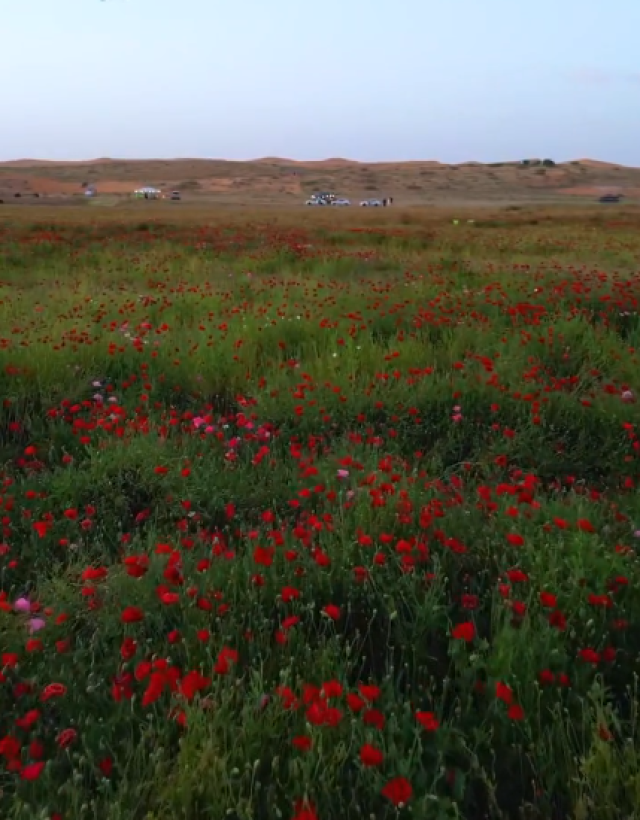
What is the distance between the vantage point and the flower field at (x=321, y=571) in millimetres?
1869

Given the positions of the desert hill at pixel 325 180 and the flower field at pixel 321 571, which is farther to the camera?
the desert hill at pixel 325 180

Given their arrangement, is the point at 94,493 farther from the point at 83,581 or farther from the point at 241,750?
the point at 241,750

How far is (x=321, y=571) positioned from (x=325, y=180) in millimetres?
109246

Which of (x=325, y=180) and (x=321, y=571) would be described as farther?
(x=325, y=180)

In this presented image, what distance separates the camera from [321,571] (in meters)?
2.74

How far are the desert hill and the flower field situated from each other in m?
71.5

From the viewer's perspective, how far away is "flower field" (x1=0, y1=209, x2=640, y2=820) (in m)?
1.87

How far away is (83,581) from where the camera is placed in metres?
2.92

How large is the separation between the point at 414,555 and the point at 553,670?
30.4 inches

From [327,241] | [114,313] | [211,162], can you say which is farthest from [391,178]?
[114,313]

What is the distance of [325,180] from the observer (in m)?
106

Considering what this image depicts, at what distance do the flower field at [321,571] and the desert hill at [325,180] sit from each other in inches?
2815

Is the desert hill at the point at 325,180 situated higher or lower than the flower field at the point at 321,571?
lower

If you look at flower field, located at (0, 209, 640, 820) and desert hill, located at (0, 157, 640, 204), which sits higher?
flower field, located at (0, 209, 640, 820)
